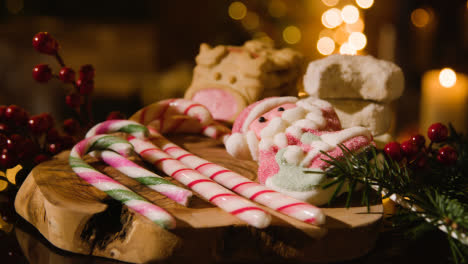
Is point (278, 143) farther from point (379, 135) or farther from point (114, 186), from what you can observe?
point (379, 135)

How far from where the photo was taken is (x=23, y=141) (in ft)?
4.64

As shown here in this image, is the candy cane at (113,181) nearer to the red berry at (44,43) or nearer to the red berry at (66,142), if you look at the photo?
the red berry at (66,142)

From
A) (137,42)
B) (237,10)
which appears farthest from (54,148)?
(137,42)

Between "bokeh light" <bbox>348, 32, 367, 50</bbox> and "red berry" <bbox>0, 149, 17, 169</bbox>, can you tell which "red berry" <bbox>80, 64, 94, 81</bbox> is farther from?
"bokeh light" <bbox>348, 32, 367, 50</bbox>

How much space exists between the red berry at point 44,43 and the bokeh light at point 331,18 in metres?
2.41

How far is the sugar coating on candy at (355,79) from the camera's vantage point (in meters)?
1.45

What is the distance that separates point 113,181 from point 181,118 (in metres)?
0.62

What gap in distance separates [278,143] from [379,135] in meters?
0.60

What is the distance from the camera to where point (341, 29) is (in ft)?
11.7

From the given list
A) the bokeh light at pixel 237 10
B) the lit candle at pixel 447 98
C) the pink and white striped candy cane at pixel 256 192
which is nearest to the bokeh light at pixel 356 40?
the lit candle at pixel 447 98

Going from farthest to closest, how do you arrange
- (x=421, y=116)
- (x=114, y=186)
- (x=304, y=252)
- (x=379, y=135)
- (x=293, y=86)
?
(x=421, y=116) → (x=293, y=86) → (x=379, y=135) → (x=114, y=186) → (x=304, y=252)

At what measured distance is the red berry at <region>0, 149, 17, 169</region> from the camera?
1.35 m

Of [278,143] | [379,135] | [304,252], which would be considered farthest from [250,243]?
[379,135]

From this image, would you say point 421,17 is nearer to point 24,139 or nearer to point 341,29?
point 341,29
